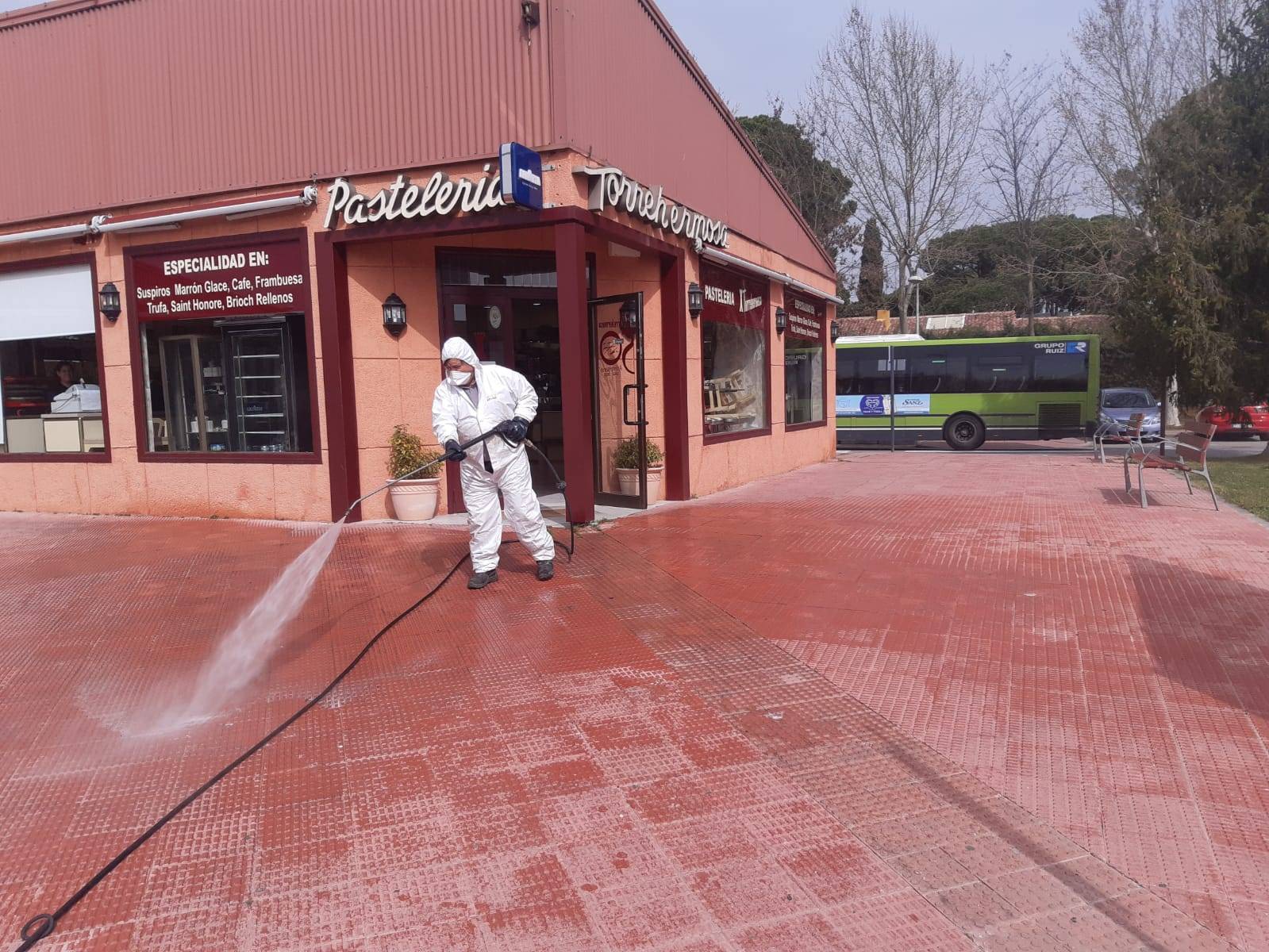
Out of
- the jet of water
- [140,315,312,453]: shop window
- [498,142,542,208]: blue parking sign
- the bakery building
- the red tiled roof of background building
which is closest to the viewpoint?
the jet of water

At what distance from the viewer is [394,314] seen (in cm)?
913

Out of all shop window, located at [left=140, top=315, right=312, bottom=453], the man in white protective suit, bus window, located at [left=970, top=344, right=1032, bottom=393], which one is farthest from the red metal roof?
bus window, located at [left=970, top=344, right=1032, bottom=393]

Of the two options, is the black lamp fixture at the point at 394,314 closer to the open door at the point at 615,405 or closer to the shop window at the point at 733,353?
the open door at the point at 615,405

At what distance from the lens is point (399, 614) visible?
5.90 m

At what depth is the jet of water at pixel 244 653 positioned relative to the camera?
4.40 metres

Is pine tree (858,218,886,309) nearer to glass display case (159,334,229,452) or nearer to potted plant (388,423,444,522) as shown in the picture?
potted plant (388,423,444,522)

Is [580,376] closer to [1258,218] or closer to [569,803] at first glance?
[569,803]

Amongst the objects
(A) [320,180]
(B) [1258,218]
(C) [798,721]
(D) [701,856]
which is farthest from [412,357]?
(B) [1258,218]

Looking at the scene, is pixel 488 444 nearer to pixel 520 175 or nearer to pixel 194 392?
pixel 520 175

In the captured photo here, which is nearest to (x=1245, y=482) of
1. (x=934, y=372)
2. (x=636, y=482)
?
(x=636, y=482)

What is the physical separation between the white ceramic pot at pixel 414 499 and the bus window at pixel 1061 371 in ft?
58.7

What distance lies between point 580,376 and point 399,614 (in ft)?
10.6

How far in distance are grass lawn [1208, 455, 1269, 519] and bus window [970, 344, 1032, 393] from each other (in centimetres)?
554

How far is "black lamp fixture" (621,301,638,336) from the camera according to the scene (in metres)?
9.47
